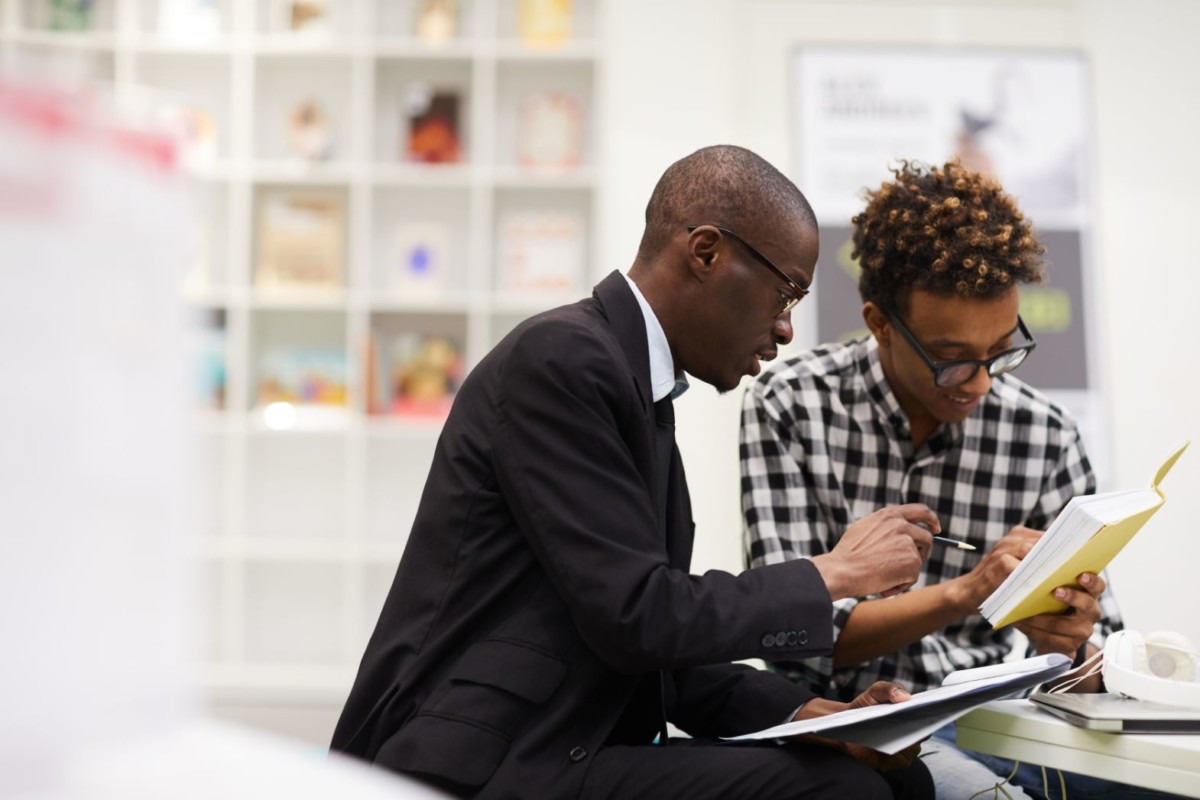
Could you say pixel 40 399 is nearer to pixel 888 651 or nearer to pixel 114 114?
pixel 114 114

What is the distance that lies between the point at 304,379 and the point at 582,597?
336 cm

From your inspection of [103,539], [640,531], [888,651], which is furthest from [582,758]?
[103,539]

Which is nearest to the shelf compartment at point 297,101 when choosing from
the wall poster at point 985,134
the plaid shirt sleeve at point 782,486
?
the wall poster at point 985,134

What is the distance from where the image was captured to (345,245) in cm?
445

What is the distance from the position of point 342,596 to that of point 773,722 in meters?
3.08

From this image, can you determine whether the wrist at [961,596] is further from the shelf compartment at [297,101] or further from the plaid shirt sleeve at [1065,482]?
the shelf compartment at [297,101]

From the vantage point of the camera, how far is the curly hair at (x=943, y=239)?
1798mm

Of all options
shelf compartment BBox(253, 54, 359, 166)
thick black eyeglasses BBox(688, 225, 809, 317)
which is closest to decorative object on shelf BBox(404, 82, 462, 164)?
shelf compartment BBox(253, 54, 359, 166)

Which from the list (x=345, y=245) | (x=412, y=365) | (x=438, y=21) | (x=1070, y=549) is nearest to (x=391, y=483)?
(x=412, y=365)

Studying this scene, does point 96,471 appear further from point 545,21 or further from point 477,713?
point 545,21

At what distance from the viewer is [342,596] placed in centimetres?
436

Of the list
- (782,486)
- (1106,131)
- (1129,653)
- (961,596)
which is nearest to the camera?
(1129,653)

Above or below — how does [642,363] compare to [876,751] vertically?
above

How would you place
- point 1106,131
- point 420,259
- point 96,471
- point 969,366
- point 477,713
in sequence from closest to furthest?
point 96,471
point 477,713
point 969,366
point 1106,131
point 420,259
